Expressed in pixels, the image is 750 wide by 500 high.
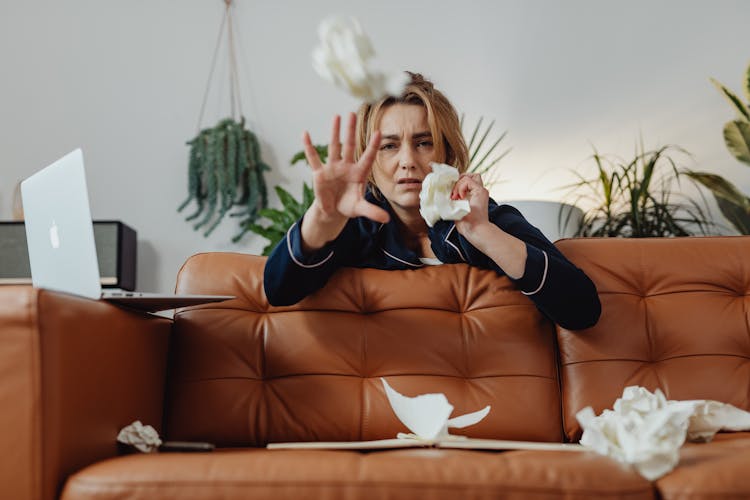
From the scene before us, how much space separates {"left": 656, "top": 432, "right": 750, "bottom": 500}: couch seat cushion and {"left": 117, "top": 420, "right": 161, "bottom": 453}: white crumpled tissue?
0.83m

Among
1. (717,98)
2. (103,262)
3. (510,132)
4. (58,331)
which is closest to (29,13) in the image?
(103,262)

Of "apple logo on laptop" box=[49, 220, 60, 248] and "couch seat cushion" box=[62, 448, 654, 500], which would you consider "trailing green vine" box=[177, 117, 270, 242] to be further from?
"couch seat cushion" box=[62, 448, 654, 500]

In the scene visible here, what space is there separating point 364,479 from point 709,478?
467 mm

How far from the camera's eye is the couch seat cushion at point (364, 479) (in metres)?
0.95

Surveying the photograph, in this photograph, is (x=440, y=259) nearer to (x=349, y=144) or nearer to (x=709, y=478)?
(x=349, y=144)

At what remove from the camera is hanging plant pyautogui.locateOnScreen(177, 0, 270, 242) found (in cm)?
340

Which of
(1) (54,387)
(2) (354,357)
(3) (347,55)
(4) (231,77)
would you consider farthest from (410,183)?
(4) (231,77)

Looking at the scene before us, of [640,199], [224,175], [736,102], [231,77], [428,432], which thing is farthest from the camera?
[231,77]

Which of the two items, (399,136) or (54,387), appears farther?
(399,136)

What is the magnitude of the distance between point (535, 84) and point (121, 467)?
9.75 ft

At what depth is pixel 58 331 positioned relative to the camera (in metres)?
1.04

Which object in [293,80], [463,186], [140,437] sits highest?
[293,80]

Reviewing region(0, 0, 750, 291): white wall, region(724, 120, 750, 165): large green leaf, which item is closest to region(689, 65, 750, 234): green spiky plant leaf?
region(724, 120, 750, 165): large green leaf

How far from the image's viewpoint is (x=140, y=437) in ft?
4.02
